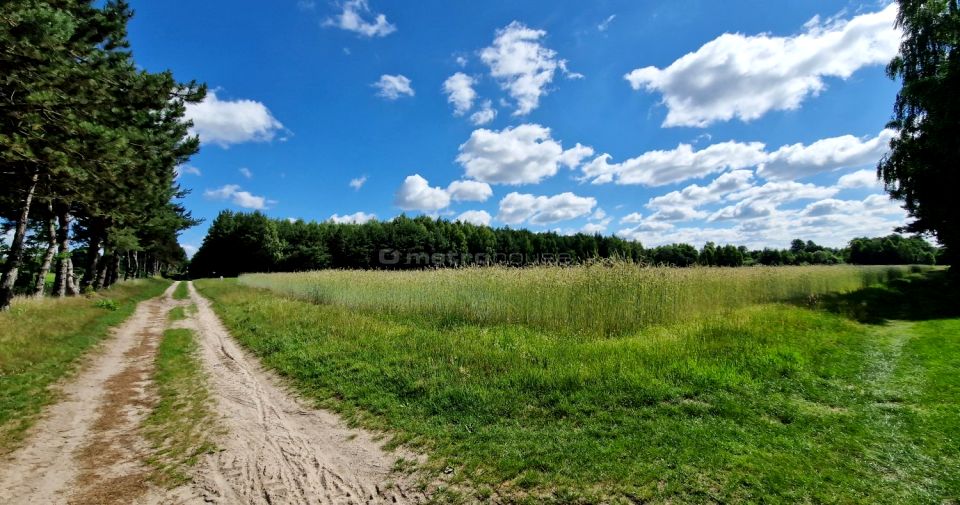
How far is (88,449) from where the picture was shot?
489cm

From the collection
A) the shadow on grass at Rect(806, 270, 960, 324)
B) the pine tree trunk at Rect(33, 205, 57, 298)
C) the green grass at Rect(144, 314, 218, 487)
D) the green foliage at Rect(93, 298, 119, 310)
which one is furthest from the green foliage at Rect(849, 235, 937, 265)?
the pine tree trunk at Rect(33, 205, 57, 298)

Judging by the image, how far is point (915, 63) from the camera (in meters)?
18.8

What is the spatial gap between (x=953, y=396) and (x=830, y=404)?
5.59 feet

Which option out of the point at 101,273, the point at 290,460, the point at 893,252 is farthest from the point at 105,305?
the point at 893,252

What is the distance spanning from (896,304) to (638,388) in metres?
16.7

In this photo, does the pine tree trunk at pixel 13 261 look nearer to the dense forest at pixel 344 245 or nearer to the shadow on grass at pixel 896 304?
the shadow on grass at pixel 896 304

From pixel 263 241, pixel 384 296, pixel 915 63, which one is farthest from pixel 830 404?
pixel 263 241

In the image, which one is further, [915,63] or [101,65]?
[915,63]

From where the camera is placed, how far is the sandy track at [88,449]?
3.94m

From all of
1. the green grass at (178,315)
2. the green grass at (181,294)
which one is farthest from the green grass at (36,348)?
the green grass at (181,294)

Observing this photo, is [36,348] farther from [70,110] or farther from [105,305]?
[105,305]

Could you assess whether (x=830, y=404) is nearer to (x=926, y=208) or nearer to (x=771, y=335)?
(x=771, y=335)

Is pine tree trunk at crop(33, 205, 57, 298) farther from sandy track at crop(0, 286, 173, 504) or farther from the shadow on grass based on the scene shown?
the shadow on grass

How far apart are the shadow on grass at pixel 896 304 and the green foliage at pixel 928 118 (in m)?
3.17
